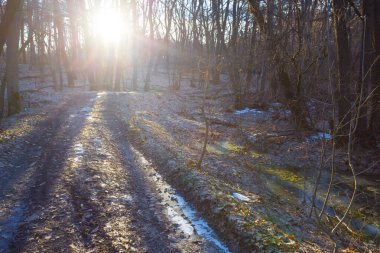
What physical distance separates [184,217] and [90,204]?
1.59 meters

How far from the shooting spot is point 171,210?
18.3 ft

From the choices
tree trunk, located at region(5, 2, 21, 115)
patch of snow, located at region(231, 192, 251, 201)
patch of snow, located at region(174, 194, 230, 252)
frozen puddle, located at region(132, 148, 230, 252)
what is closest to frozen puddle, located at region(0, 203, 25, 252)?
frozen puddle, located at region(132, 148, 230, 252)

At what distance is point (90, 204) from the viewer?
552cm

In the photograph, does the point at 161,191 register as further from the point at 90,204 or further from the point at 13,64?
the point at 13,64

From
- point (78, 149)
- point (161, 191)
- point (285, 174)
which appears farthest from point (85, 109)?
point (161, 191)

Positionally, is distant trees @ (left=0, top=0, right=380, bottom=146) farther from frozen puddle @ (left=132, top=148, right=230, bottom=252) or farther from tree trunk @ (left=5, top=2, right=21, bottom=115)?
frozen puddle @ (left=132, top=148, right=230, bottom=252)

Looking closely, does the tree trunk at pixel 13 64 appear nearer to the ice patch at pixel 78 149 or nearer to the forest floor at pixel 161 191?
the forest floor at pixel 161 191

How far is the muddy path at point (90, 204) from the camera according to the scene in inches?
176

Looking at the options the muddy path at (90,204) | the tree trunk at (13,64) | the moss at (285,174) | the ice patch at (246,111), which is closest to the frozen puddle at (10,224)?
the muddy path at (90,204)

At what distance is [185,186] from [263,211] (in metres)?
1.59

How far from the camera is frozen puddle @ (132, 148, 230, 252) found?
4.72m

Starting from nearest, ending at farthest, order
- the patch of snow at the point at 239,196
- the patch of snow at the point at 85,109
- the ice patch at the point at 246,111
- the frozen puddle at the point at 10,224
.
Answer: the frozen puddle at the point at 10,224
the patch of snow at the point at 239,196
the patch of snow at the point at 85,109
the ice patch at the point at 246,111

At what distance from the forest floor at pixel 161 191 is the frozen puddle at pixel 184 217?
2cm

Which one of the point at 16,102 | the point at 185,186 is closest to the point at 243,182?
the point at 185,186
